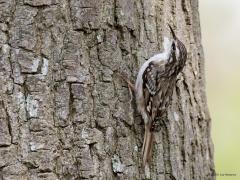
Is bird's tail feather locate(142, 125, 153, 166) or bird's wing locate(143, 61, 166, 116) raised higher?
bird's wing locate(143, 61, 166, 116)

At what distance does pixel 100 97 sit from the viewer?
2.80m

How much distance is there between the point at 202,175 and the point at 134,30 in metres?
0.75

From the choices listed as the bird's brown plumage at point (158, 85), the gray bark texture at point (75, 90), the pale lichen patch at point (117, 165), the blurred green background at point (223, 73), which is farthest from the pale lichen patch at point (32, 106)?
the blurred green background at point (223, 73)

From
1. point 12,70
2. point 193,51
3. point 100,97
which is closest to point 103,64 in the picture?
point 100,97

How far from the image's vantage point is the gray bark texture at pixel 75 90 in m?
2.69

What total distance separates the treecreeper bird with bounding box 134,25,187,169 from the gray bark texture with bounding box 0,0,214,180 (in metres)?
0.04

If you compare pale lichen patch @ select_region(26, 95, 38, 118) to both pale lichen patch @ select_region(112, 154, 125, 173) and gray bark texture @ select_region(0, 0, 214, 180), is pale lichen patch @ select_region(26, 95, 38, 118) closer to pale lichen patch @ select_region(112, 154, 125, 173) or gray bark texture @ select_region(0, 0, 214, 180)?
gray bark texture @ select_region(0, 0, 214, 180)

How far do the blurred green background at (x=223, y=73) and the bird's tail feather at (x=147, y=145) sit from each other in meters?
1.89

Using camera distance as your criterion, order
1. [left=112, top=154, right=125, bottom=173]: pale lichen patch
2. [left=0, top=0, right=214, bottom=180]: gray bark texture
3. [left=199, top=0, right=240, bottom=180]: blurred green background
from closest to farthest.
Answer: [left=0, top=0, right=214, bottom=180]: gray bark texture, [left=112, top=154, right=125, bottom=173]: pale lichen patch, [left=199, top=0, right=240, bottom=180]: blurred green background

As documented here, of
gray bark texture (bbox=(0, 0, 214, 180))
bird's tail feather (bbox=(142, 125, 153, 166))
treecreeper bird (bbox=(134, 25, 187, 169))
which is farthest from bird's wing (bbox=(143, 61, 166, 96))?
bird's tail feather (bbox=(142, 125, 153, 166))

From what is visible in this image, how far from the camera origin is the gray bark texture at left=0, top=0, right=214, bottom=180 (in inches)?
106

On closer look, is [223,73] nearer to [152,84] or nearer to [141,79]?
[152,84]

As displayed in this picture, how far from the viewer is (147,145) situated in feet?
9.33

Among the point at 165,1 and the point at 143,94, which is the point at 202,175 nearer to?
the point at 143,94
